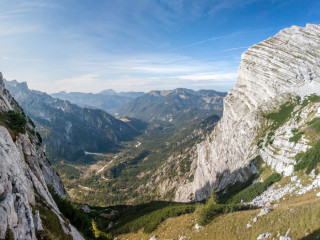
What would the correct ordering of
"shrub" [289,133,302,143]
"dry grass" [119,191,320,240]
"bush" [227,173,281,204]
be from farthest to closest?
"shrub" [289,133,302,143]
"bush" [227,173,281,204]
"dry grass" [119,191,320,240]

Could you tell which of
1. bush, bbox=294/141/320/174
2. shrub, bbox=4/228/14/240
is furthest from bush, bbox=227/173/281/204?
shrub, bbox=4/228/14/240

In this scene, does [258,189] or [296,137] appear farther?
[296,137]

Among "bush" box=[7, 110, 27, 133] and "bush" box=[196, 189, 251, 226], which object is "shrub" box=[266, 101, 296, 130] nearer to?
"bush" box=[196, 189, 251, 226]

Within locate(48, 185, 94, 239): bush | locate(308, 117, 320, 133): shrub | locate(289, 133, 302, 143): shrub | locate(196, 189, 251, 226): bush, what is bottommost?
locate(196, 189, 251, 226): bush

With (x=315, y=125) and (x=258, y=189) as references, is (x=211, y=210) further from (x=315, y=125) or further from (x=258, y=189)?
(x=315, y=125)

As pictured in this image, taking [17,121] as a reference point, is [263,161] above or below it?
below

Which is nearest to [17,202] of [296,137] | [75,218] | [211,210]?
[75,218]

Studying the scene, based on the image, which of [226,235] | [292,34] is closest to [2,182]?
[226,235]
